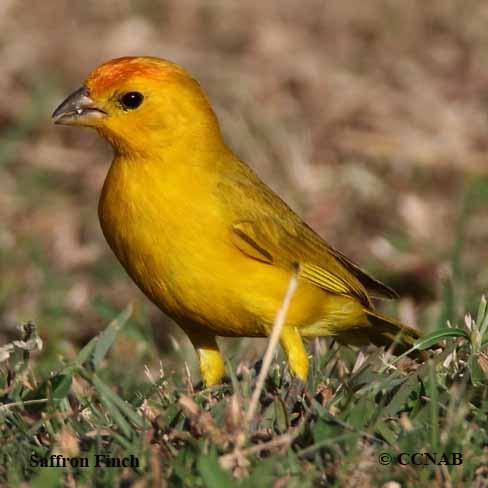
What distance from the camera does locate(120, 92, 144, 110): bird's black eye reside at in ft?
14.3

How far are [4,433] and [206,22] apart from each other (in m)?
6.58

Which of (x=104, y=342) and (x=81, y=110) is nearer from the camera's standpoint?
(x=104, y=342)

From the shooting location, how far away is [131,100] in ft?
14.3

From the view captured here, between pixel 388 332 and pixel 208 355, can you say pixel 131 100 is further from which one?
pixel 388 332

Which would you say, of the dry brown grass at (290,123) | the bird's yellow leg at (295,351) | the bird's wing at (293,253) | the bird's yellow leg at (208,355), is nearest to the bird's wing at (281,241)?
the bird's wing at (293,253)

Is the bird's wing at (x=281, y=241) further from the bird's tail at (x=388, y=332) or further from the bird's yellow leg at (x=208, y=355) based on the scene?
the bird's yellow leg at (x=208, y=355)

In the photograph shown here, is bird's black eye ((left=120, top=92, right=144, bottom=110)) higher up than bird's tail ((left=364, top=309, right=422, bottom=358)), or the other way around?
bird's black eye ((left=120, top=92, right=144, bottom=110))

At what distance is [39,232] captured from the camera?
7.93 metres

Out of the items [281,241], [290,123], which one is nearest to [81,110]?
[281,241]

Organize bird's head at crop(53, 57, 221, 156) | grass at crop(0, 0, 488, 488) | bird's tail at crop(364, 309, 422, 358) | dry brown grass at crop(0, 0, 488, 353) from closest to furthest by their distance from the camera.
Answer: grass at crop(0, 0, 488, 488), bird's head at crop(53, 57, 221, 156), bird's tail at crop(364, 309, 422, 358), dry brown grass at crop(0, 0, 488, 353)

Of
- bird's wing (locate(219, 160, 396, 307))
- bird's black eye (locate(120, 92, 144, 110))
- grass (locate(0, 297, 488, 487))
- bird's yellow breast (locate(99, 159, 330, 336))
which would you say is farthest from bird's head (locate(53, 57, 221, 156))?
grass (locate(0, 297, 488, 487))

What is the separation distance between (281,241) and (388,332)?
67 cm

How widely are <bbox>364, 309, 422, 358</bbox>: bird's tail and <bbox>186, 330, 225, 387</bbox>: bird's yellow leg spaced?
0.67m

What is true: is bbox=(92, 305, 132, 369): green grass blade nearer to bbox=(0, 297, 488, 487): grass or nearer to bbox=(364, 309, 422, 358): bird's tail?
bbox=(0, 297, 488, 487): grass
